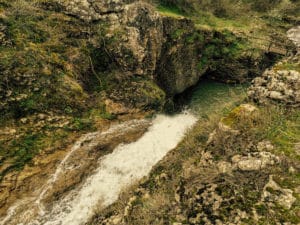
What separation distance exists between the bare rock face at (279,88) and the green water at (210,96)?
4.74m

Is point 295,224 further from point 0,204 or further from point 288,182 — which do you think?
point 0,204

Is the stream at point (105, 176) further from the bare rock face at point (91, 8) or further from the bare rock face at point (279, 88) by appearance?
the bare rock face at point (91, 8)

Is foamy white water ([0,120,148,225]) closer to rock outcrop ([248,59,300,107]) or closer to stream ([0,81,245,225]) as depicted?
stream ([0,81,245,225])

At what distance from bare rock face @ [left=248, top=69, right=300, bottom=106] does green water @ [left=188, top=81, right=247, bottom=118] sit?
474 cm

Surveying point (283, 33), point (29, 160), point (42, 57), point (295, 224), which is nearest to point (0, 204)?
point (29, 160)

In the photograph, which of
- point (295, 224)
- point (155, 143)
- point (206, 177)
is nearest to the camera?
point (295, 224)

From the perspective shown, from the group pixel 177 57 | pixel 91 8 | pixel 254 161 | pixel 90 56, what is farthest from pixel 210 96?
pixel 254 161

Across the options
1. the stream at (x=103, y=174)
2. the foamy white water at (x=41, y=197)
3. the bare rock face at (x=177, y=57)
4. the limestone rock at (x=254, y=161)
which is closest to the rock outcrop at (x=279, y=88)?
the stream at (x=103, y=174)

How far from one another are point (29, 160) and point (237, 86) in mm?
13384

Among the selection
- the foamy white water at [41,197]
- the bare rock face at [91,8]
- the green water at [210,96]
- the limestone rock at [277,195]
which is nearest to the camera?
the limestone rock at [277,195]

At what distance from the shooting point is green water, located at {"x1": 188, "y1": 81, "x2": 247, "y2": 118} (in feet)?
43.7

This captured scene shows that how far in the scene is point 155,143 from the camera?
34.3 feet

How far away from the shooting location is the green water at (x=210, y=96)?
524 inches

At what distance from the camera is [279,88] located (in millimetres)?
7191
